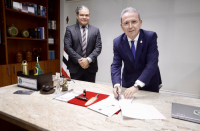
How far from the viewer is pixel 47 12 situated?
13.2 ft

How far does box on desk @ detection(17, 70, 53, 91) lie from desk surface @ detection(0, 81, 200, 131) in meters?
0.18

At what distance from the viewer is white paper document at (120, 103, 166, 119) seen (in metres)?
0.90

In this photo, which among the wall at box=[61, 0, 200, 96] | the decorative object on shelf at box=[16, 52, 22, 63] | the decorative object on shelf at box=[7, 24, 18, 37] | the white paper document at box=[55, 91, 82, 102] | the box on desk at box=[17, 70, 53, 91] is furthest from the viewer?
the decorative object on shelf at box=[16, 52, 22, 63]

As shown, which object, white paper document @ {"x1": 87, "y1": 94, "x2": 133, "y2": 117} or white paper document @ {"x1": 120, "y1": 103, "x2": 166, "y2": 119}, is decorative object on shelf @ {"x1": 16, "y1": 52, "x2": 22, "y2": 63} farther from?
white paper document @ {"x1": 120, "y1": 103, "x2": 166, "y2": 119}

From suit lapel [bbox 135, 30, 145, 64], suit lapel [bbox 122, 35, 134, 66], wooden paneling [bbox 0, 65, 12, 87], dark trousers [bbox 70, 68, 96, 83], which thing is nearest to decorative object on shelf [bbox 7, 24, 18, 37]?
wooden paneling [bbox 0, 65, 12, 87]

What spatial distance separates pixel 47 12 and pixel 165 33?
10.6 feet

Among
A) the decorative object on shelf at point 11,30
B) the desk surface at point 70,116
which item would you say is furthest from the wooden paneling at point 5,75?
the desk surface at point 70,116

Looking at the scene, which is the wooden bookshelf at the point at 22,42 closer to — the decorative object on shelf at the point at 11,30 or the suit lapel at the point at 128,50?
the decorative object on shelf at the point at 11,30

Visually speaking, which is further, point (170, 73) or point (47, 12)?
point (47, 12)

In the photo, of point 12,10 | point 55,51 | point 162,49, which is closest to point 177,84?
point 162,49

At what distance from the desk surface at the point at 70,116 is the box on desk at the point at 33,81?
0.18m

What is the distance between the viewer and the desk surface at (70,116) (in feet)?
2.61

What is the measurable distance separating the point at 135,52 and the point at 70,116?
3.28 ft

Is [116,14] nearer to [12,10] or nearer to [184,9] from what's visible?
[184,9]
